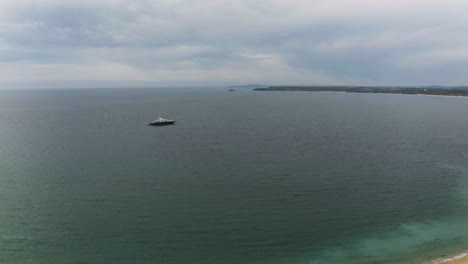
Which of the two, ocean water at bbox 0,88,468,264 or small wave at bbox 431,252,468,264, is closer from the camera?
small wave at bbox 431,252,468,264

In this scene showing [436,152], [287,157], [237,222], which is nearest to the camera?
[237,222]

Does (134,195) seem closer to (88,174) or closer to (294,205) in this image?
(88,174)

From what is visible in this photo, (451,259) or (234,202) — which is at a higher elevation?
(234,202)

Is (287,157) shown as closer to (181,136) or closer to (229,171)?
(229,171)

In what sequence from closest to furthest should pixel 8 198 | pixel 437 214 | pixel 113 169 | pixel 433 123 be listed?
pixel 437 214, pixel 8 198, pixel 113 169, pixel 433 123

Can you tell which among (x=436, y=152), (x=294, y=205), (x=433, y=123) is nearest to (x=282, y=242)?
(x=294, y=205)

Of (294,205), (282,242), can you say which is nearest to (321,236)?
(282,242)

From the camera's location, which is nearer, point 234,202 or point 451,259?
point 451,259

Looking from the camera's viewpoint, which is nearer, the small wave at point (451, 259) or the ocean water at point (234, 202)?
the small wave at point (451, 259)

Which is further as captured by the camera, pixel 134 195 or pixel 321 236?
pixel 134 195
